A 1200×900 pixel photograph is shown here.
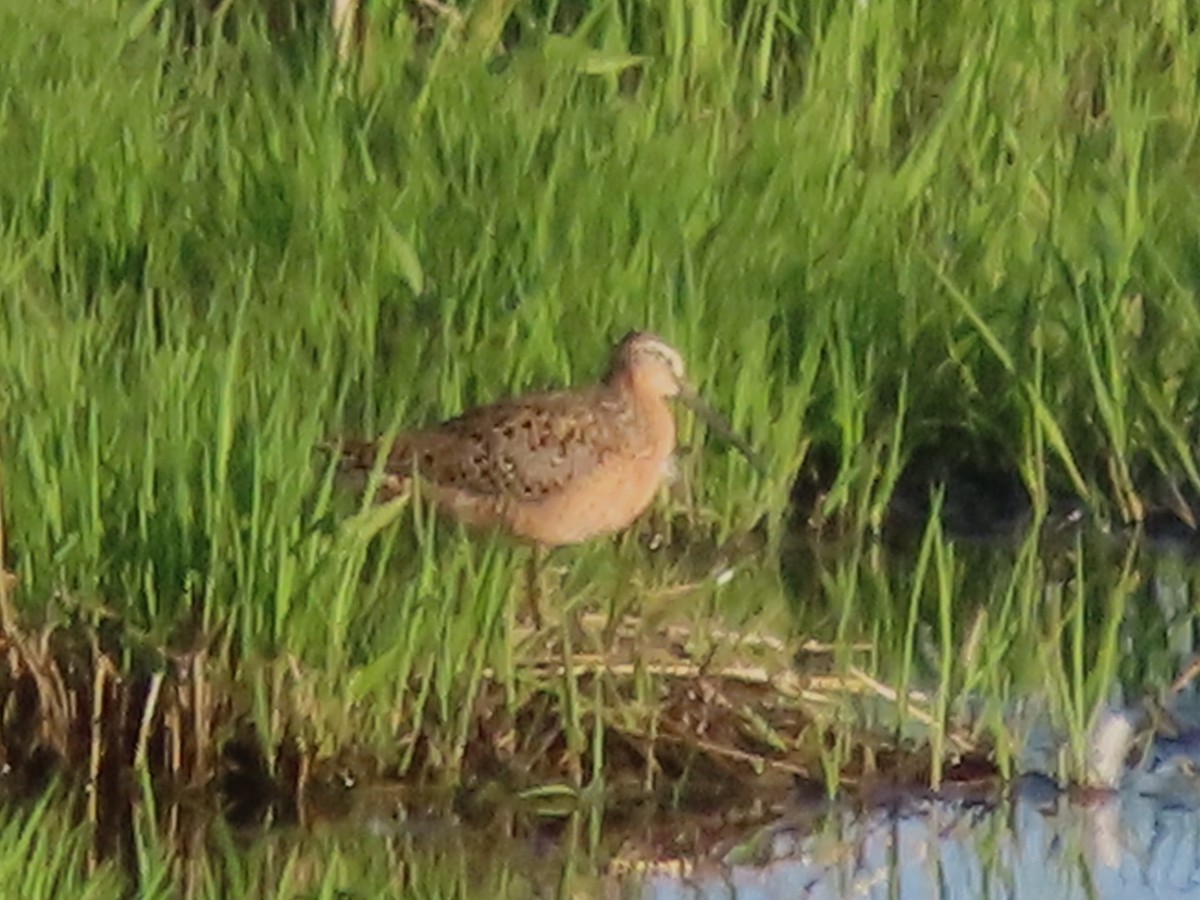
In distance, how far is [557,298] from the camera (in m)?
7.08

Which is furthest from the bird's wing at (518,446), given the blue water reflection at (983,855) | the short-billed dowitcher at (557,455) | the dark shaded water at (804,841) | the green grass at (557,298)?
the blue water reflection at (983,855)

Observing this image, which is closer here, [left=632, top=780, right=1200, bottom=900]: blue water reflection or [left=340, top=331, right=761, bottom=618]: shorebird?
[left=632, top=780, right=1200, bottom=900]: blue water reflection

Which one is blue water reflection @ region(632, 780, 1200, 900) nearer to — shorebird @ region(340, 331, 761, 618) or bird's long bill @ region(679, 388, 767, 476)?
shorebird @ region(340, 331, 761, 618)

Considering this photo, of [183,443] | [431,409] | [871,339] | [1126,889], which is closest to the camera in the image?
[1126,889]

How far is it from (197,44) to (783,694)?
3.29 meters

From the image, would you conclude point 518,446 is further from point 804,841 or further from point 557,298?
point 804,841

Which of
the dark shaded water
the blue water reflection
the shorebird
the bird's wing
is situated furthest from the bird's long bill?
the blue water reflection

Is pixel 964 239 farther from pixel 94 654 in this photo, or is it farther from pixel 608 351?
pixel 94 654

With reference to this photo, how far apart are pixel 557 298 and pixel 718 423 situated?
0.44m

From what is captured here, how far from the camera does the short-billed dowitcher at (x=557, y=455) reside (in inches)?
252

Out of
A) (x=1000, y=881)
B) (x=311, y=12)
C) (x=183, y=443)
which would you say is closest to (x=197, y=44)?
(x=311, y=12)

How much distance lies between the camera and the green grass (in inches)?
230

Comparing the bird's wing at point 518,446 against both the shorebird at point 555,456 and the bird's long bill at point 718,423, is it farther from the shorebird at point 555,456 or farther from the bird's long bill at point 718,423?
the bird's long bill at point 718,423

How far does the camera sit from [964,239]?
25.1 feet
